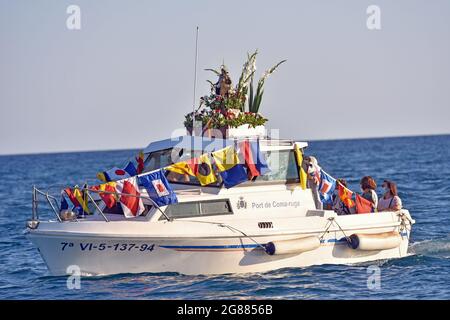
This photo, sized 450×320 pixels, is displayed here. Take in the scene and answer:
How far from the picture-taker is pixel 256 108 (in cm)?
2045

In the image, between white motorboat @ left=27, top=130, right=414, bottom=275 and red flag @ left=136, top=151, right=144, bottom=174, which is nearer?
white motorboat @ left=27, top=130, right=414, bottom=275

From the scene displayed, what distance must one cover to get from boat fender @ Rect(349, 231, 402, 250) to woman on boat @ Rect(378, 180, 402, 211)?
65 cm

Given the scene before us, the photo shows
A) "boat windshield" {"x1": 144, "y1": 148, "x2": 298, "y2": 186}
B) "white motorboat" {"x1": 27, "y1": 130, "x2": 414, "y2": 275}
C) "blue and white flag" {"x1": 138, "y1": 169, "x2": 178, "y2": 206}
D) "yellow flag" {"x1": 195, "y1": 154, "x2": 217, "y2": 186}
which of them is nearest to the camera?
"white motorboat" {"x1": 27, "y1": 130, "x2": 414, "y2": 275}

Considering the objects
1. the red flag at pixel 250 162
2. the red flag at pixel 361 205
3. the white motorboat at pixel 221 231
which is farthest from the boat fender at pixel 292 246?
the red flag at pixel 361 205

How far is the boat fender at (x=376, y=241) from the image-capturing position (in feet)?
62.1

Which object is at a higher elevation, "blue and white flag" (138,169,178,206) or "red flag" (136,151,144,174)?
"red flag" (136,151,144,174)

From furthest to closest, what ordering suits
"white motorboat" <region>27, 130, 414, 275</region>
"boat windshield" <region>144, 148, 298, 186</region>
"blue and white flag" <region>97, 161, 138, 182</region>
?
1. "blue and white flag" <region>97, 161, 138, 182</region>
2. "boat windshield" <region>144, 148, 298, 186</region>
3. "white motorboat" <region>27, 130, 414, 275</region>

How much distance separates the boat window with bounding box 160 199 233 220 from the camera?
1816 centimetres

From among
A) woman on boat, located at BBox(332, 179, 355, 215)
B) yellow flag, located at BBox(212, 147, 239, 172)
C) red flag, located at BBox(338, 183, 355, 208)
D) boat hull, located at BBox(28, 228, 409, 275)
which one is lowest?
boat hull, located at BBox(28, 228, 409, 275)

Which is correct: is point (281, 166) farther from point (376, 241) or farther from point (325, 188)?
point (376, 241)

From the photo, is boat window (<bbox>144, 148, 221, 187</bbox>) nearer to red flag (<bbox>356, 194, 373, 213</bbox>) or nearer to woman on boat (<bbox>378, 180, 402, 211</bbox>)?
red flag (<bbox>356, 194, 373, 213</bbox>)

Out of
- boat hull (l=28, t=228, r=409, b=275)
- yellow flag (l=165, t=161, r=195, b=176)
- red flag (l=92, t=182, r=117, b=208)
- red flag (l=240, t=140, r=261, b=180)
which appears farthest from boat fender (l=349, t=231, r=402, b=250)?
red flag (l=92, t=182, r=117, b=208)

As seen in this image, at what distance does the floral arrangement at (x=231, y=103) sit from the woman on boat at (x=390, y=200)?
306 cm
